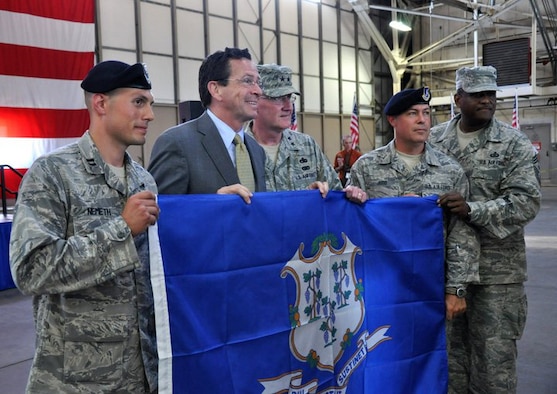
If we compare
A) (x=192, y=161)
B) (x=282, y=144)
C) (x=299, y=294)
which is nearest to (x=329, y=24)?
(x=282, y=144)

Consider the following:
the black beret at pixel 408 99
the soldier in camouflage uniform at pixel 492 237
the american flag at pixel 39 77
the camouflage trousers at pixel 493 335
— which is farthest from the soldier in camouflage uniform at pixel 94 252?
the american flag at pixel 39 77

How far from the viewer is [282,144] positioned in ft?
8.77

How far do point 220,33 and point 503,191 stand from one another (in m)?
13.3

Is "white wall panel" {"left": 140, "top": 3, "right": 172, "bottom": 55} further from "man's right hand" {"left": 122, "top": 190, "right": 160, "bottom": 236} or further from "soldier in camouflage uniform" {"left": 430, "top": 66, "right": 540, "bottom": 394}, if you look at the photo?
"man's right hand" {"left": 122, "top": 190, "right": 160, "bottom": 236}

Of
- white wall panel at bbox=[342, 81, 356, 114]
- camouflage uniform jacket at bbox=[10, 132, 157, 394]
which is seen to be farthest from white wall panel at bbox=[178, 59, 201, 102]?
camouflage uniform jacket at bbox=[10, 132, 157, 394]

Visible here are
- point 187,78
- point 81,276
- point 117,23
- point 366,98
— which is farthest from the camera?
point 366,98

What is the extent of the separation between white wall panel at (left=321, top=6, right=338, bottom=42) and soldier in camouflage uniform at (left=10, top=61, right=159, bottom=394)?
56.0 ft

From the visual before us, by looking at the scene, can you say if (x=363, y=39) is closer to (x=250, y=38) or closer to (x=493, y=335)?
(x=250, y=38)

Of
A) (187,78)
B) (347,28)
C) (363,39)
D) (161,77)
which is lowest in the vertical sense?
(161,77)

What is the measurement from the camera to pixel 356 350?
7.02ft

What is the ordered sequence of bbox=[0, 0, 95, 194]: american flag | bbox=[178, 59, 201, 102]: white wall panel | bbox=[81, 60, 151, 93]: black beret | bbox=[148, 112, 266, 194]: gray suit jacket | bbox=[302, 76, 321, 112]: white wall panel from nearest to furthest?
bbox=[81, 60, 151, 93]: black beret < bbox=[148, 112, 266, 194]: gray suit jacket < bbox=[0, 0, 95, 194]: american flag < bbox=[178, 59, 201, 102]: white wall panel < bbox=[302, 76, 321, 112]: white wall panel

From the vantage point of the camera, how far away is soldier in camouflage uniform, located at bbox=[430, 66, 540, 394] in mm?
2436

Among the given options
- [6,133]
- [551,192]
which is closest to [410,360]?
[6,133]

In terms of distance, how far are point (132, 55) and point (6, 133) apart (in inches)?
184
